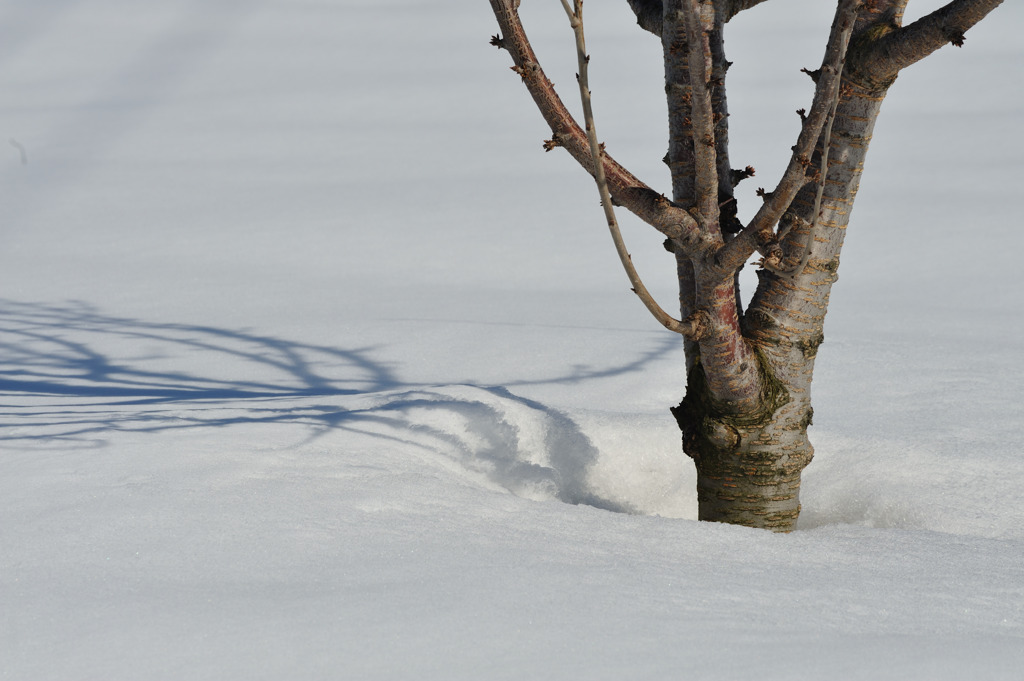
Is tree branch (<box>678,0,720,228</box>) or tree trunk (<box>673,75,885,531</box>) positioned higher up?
tree branch (<box>678,0,720,228</box>)

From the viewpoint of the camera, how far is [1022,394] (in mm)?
3396

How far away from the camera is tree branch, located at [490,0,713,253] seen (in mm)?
1919

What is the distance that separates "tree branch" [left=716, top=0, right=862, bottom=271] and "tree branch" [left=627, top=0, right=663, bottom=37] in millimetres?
586

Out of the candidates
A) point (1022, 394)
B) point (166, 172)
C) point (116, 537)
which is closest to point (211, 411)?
point (116, 537)

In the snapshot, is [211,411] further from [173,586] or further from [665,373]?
[665,373]

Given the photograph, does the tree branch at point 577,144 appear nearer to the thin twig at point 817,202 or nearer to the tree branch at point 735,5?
the thin twig at point 817,202

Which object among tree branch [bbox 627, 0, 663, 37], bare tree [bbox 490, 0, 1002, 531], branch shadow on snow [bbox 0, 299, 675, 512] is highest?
tree branch [bbox 627, 0, 663, 37]

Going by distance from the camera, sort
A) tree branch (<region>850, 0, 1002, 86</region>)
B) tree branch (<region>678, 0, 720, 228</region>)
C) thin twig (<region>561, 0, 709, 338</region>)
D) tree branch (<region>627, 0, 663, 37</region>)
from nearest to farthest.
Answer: thin twig (<region>561, 0, 709, 338</region>) < tree branch (<region>678, 0, 720, 228</region>) < tree branch (<region>850, 0, 1002, 86</region>) < tree branch (<region>627, 0, 663, 37</region>)

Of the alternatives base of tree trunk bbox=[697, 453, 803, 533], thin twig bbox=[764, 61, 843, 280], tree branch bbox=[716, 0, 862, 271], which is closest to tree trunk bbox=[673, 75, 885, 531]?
base of tree trunk bbox=[697, 453, 803, 533]

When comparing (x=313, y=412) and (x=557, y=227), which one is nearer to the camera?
(x=313, y=412)

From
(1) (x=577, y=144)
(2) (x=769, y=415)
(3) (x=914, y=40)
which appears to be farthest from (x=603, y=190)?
(2) (x=769, y=415)

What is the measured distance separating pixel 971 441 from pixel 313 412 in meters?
1.91

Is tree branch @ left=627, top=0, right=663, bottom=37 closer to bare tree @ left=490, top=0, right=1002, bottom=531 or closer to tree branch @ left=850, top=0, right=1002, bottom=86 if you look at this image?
bare tree @ left=490, top=0, right=1002, bottom=531

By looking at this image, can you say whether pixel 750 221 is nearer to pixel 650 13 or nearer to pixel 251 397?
pixel 650 13
